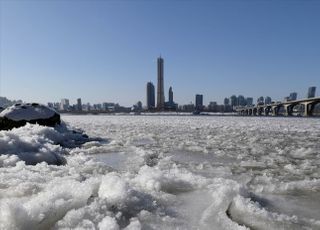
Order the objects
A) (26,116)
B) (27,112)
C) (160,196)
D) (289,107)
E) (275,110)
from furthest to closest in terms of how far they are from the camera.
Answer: (275,110), (289,107), (27,112), (26,116), (160,196)

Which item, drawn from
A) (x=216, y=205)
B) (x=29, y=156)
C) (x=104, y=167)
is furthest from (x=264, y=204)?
(x=29, y=156)

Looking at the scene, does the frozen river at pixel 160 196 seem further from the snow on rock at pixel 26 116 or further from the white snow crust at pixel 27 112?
the white snow crust at pixel 27 112

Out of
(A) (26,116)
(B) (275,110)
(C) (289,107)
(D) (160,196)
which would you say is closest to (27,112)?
(A) (26,116)

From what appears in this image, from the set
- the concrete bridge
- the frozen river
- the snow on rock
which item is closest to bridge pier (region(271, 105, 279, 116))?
the concrete bridge

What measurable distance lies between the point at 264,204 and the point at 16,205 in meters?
2.92

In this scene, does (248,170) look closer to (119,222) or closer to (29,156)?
(119,222)

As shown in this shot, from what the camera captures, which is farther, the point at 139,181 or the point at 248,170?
the point at 248,170

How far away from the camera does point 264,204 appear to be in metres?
4.29

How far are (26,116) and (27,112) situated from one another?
1.43ft

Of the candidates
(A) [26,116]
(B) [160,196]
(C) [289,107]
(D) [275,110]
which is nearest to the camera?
(B) [160,196]

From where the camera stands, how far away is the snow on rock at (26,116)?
1583 cm

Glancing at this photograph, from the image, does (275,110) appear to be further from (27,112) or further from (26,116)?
(26,116)

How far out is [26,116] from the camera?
644 inches

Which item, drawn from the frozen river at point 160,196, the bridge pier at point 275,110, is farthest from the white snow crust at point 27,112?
the bridge pier at point 275,110
